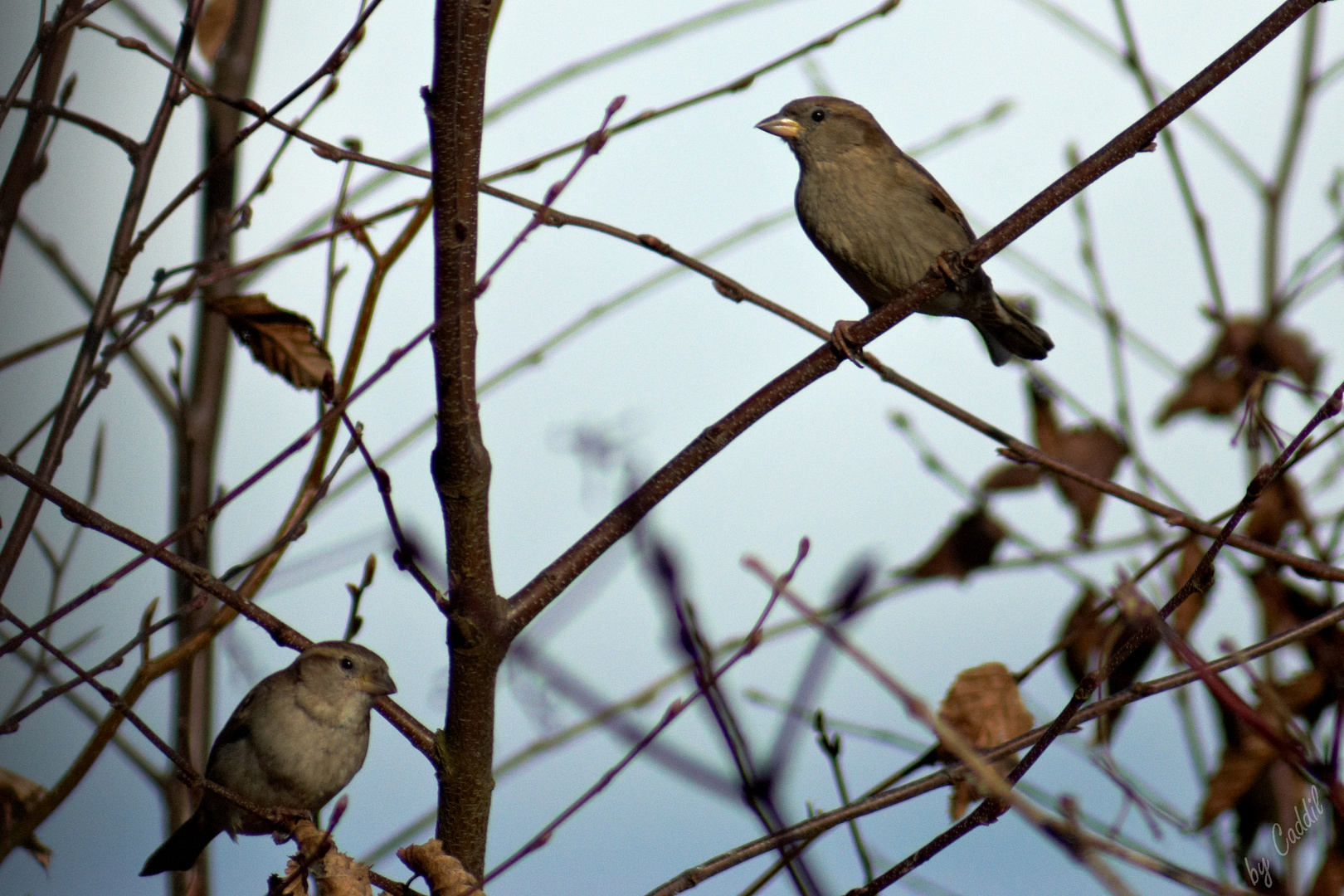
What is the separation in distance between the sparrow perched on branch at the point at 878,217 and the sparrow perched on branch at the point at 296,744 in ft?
6.26

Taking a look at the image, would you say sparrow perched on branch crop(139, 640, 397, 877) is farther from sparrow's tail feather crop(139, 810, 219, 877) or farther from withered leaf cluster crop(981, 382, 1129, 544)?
withered leaf cluster crop(981, 382, 1129, 544)

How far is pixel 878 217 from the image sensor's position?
3727 mm

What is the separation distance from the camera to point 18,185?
7.81 feet

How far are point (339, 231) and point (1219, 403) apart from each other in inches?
96.7

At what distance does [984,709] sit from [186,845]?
212 cm

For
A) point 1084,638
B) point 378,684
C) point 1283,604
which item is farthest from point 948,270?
point 378,684

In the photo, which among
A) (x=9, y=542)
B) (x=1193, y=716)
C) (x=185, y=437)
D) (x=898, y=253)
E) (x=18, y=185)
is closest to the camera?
(x=9, y=542)

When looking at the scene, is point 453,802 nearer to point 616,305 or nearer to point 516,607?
point 516,607

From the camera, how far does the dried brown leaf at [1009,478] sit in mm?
3043

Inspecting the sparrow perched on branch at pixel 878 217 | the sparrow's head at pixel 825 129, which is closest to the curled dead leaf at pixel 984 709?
the sparrow perched on branch at pixel 878 217

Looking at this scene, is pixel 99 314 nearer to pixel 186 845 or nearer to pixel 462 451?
pixel 462 451

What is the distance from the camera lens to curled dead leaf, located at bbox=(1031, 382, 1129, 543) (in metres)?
2.92

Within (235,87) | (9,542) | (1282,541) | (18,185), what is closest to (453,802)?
(9,542)

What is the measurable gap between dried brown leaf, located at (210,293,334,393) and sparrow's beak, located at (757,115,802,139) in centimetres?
213
